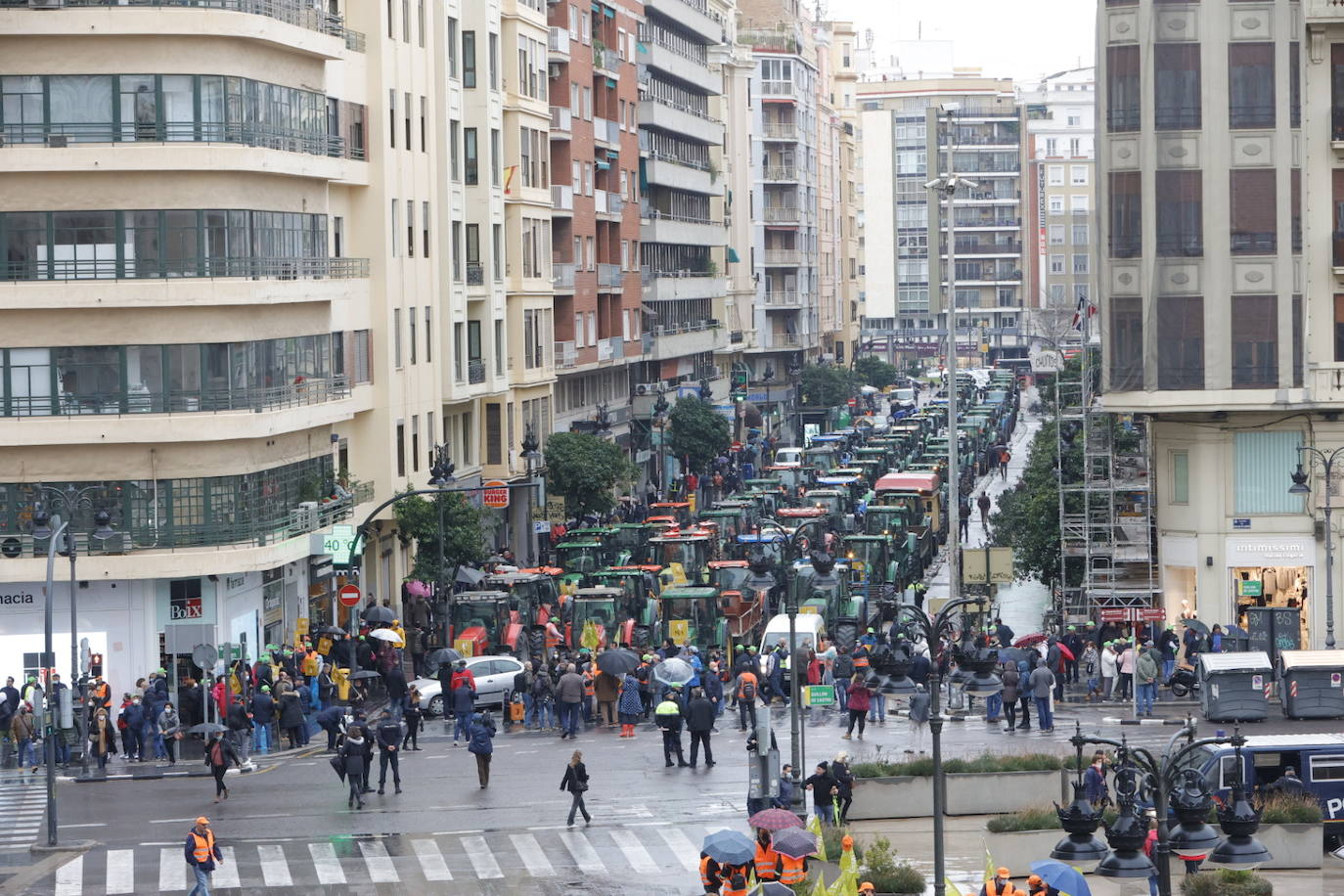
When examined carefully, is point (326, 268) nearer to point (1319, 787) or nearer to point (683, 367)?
point (1319, 787)

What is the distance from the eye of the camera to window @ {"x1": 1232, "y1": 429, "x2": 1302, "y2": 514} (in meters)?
53.5

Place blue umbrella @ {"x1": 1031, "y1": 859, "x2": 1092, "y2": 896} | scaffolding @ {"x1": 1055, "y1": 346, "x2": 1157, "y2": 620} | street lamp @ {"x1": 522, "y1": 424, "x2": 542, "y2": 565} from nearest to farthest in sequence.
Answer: blue umbrella @ {"x1": 1031, "y1": 859, "x2": 1092, "y2": 896}, scaffolding @ {"x1": 1055, "y1": 346, "x2": 1157, "y2": 620}, street lamp @ {"x1": 522, "y1": 424, "x2": 542, "y2": 565}

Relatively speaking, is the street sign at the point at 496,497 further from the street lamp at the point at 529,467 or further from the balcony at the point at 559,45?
the balcony at the point at 559,45

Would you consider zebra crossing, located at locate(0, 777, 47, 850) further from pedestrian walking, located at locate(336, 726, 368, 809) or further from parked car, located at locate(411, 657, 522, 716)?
parked car, located at locate(411, 657, 522, 716)

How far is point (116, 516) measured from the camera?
48125 millimetres

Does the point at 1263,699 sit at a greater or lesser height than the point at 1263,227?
lesser

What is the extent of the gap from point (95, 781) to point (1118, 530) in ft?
88.8

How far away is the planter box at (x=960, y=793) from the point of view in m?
35.0

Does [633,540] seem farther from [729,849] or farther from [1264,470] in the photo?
[729,849]

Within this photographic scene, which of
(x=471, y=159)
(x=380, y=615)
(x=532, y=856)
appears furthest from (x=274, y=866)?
(x=471, y=159)

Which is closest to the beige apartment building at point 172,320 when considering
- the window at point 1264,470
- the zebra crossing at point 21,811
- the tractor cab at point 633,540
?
the zebra crossing at point 21,811

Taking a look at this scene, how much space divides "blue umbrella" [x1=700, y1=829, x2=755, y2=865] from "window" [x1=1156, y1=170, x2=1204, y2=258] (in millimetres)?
30496

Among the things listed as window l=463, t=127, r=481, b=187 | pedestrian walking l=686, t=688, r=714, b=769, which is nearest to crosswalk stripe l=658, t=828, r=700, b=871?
pedestrian walking l=686, t=688, r=714, b=769

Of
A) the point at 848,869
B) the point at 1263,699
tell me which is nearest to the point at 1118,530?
the point at 1263,699
